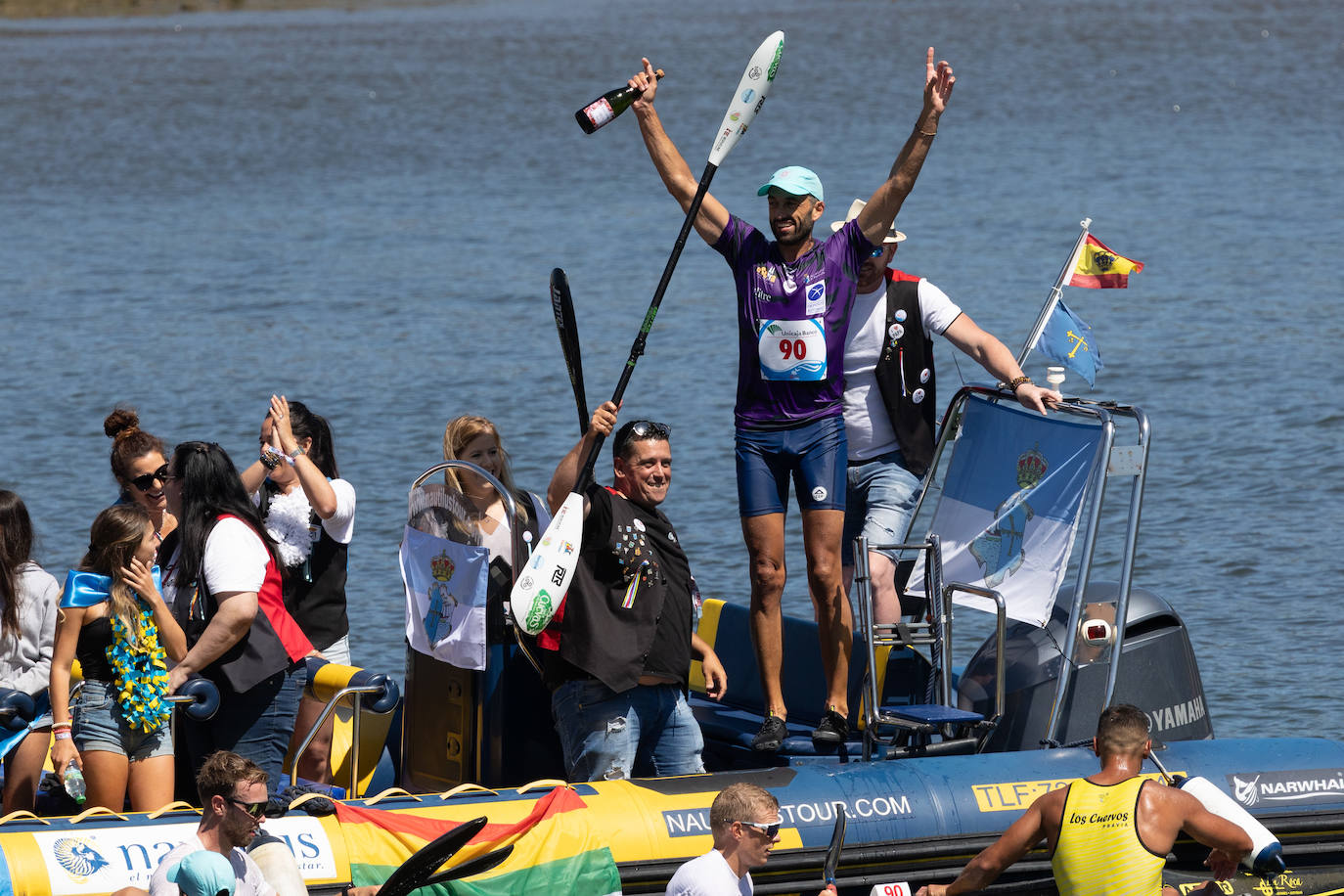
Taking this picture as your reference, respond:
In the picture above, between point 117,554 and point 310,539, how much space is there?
115 centimetres

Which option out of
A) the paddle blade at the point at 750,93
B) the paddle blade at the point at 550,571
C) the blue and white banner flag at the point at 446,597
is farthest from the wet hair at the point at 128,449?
the paddle blade at the point at 750,93

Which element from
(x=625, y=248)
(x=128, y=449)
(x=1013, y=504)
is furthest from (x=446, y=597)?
(x=625, y=248)

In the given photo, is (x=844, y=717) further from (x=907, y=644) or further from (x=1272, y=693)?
(x=1272, y=693)

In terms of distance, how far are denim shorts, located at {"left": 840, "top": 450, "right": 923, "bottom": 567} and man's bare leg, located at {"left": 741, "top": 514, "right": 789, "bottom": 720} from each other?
48cm

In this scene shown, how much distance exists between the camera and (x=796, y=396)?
6.55 m

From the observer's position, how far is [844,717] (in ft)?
21.7

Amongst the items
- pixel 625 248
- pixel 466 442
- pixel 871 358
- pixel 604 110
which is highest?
pixel 625 248

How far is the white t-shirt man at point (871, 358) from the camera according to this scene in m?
6.95

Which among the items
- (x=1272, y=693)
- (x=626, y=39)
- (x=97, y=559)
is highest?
(x=626, y=39)

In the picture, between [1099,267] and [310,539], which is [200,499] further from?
[1099,267]

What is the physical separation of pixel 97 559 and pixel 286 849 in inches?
41.7

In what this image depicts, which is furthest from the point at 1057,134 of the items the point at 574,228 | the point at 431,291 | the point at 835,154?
the point at 431,291

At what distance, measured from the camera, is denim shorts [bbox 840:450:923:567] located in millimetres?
6898

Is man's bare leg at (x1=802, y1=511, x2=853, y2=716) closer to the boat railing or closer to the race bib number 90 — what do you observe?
the race bib number 90
